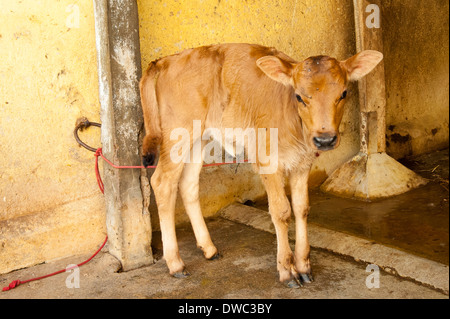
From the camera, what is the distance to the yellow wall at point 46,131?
4.11m

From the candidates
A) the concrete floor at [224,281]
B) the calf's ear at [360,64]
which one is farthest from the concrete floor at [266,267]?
the calf's ear at [360,64]

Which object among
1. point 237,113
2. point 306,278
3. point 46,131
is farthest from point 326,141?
point 46,131

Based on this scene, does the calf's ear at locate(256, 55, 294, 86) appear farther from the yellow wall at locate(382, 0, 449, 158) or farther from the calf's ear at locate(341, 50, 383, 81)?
the yellow wall at locate(382, 0, 449, 158)

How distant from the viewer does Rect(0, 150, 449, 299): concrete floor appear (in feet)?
12.0

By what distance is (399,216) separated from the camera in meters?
5.11

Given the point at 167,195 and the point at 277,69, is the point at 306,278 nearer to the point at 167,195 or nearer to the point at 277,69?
the point at 167,195

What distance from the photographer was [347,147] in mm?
6438

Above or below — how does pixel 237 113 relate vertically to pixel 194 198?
above

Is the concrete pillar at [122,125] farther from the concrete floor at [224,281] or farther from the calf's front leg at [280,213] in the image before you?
the calf's front leg at [280,213]

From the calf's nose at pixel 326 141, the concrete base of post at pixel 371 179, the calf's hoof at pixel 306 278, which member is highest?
the calf's nose at pixel 326 141

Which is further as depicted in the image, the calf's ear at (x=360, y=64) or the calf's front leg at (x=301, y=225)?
the calf's front leg at (x=301, y=225)

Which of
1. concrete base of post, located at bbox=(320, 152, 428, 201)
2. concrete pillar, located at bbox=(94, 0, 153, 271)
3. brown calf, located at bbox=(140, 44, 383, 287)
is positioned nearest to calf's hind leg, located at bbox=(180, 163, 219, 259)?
brown calf, located at bbox=(140, 44, 383, 287)

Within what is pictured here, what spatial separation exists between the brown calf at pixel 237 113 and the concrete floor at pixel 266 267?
0.17m

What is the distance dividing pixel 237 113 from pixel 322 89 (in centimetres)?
89
